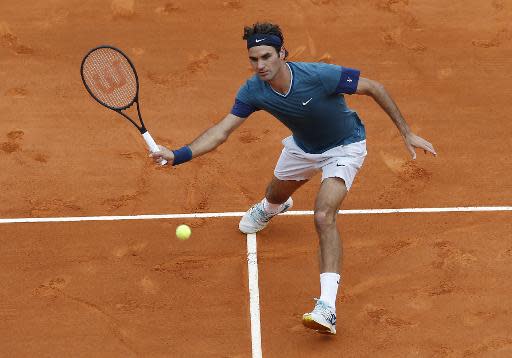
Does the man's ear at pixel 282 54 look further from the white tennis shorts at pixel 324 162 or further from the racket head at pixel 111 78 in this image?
the racket head at pixel 111 78

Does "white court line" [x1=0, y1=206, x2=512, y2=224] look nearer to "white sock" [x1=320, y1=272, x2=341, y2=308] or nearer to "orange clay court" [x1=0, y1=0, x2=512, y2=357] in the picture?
"orange clay court" [x1=0, y1=0, x2=512, y2=357]

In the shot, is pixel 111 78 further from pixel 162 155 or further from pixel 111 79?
pixel 162 155

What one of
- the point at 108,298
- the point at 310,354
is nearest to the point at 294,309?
the point at 310,354

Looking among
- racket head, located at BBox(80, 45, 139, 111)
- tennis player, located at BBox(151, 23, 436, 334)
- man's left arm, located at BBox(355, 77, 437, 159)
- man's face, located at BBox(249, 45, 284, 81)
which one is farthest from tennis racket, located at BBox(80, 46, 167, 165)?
man's left arm, located at BBox(355, 77, 437, 159)

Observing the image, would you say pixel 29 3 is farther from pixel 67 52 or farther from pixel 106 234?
pixel 106 234

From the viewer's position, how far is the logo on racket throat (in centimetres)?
815

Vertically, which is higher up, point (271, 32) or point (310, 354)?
point (271, 32)

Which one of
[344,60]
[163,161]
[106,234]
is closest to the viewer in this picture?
[163,161]

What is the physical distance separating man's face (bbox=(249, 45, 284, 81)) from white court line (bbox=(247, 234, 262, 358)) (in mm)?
1851

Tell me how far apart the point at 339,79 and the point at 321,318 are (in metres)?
1.79

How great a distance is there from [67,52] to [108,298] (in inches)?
163

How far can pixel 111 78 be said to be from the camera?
816 cm

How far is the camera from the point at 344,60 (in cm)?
1148

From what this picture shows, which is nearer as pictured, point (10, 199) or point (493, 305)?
point (493, 305)
